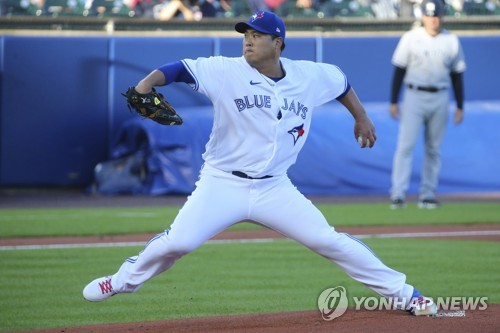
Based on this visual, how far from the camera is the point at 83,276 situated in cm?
822

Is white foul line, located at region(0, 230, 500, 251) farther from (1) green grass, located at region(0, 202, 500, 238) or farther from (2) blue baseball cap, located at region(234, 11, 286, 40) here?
(2) blue baseball cap, located at region(234, 11, 286, 40)

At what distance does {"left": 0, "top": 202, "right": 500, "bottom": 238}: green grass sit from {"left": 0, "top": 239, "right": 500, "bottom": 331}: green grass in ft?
4.97

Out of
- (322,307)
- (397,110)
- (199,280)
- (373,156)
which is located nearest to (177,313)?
(322,307)

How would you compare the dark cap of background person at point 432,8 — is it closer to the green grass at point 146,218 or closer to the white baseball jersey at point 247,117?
the green grass at point 146,218

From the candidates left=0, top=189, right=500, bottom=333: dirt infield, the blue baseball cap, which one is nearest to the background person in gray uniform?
left=0, top=189, right=500, bottom=333: dirt infield

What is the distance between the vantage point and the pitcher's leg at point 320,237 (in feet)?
19.0

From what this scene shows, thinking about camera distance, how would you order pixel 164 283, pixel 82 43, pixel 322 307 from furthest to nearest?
pixel 82 43
pixel 164 283
pixel 322 307

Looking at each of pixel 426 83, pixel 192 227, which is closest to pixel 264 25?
pixel 192 227

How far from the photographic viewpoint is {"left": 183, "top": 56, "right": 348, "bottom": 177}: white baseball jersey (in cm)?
584

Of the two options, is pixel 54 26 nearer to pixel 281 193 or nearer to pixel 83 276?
pixel 83 276

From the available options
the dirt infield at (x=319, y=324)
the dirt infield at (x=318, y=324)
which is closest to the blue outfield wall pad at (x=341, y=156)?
the dirt infield at (x=318, y=324)

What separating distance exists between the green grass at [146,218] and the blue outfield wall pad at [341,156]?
5.90 feet

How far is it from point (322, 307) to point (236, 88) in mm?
1603

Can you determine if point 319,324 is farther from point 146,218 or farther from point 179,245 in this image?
point 146,218
